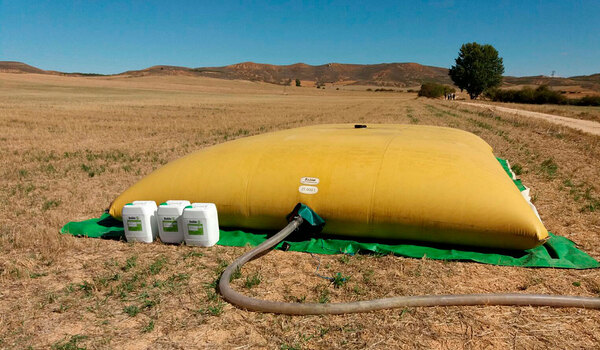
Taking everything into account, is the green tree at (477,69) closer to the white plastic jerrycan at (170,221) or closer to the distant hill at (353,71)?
the white plastic jerrycan at (170,221)

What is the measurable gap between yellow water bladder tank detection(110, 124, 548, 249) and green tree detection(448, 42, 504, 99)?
70.0 metres

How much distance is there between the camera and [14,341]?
2.53 metres

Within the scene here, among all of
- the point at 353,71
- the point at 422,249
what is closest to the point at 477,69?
the point at 422,249

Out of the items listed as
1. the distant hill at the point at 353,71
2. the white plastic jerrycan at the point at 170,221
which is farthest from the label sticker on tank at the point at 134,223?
the distant hill at the point at 353,71

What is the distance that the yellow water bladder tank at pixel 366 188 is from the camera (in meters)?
3.67

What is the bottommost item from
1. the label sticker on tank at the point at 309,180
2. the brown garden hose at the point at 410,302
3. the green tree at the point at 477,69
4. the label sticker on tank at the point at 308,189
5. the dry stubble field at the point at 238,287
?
the dry stubble field at the point at 238,287

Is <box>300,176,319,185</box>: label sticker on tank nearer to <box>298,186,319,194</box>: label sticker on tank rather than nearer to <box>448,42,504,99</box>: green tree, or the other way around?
<box>298,186,319,194</box>: label sticker on tank

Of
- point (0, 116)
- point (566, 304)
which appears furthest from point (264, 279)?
point (0, 116)

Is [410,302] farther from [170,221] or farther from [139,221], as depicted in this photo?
[139,221]

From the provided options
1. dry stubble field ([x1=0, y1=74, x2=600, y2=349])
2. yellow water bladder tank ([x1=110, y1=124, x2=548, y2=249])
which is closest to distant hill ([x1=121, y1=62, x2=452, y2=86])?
yellow water bladder tank ([x1=110, y1=124, x2=548, y2=249])

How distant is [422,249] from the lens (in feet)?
12.8

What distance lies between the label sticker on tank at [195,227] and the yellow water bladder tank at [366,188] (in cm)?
40

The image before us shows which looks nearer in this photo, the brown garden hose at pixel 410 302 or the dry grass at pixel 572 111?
the brown garden hose at pixel 410 302

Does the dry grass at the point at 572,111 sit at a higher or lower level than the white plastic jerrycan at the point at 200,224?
higher
